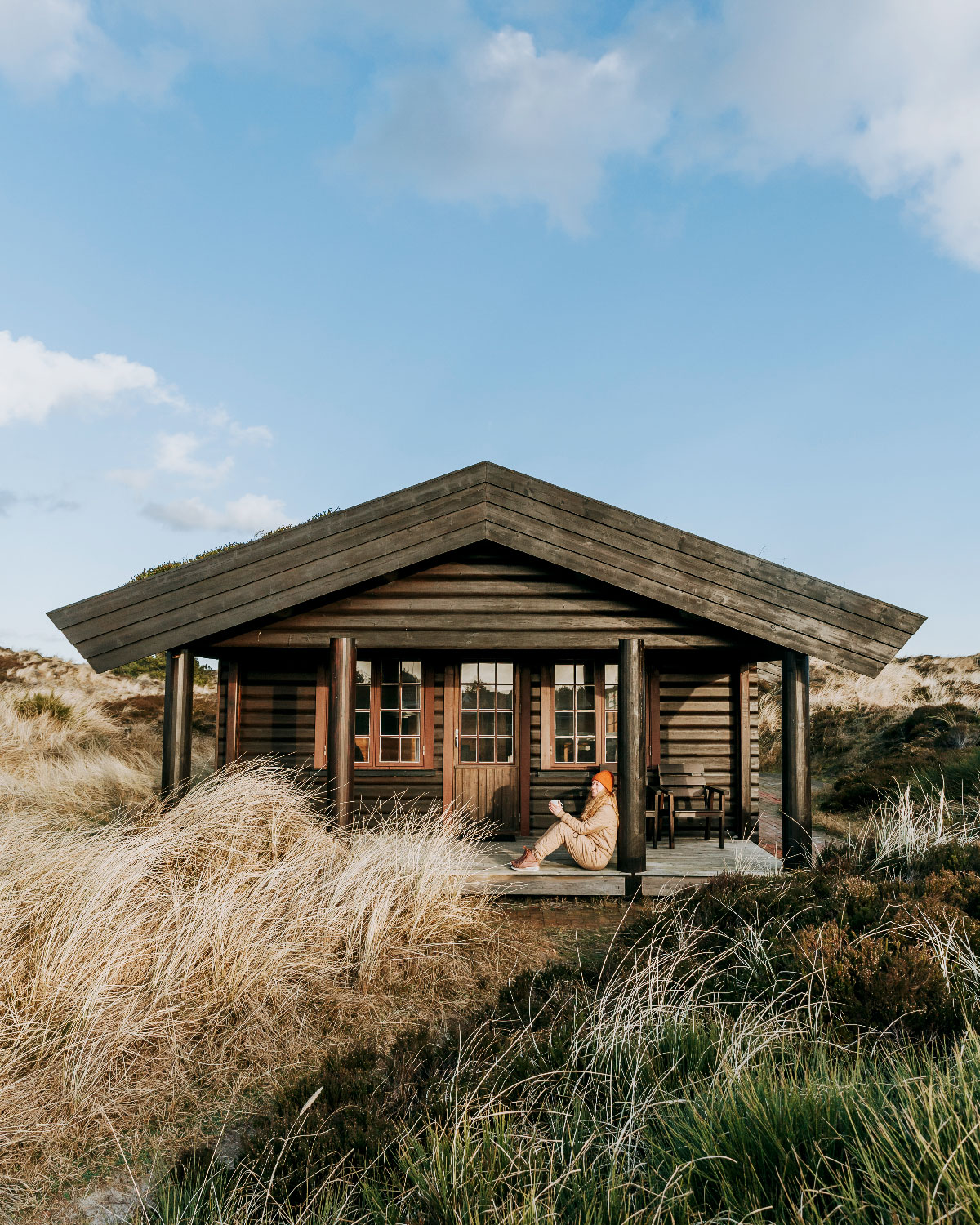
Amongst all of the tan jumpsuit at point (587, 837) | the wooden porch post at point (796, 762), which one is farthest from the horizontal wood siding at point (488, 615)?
the tan jumpsuit at point (587, 837)

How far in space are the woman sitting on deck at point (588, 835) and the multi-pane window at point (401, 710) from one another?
290 cm

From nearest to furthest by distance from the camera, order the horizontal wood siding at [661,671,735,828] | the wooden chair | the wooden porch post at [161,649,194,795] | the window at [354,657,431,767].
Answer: the wooden porch post at [161,649,194,795]
the wooden chair
the window at [354,657,431,767]
the horizontal wood siding at [661,671,735,828]

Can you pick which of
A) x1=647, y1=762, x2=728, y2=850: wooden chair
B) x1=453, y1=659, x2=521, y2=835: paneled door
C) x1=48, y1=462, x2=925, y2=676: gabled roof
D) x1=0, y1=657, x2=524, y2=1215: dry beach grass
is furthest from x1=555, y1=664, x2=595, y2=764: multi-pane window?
x1=0, y1=657, x2=524, y2=1215: dry beach grass

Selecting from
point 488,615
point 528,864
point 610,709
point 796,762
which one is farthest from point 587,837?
point 610,709

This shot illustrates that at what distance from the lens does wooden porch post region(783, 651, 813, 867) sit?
24.3 ft

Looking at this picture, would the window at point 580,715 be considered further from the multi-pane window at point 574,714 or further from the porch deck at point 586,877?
the porch deck at point 586,877

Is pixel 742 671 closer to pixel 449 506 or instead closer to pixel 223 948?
pixel 449 506

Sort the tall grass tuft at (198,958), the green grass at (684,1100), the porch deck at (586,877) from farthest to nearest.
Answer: the porch deck at (586,877) < the tall grass tuft at (198,958) < the green grass at (684,1100)

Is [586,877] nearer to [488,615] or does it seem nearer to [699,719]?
[488,615]

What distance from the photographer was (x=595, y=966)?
17.8ft

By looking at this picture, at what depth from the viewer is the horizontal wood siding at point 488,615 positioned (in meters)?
7.79

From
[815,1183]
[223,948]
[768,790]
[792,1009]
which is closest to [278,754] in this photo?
[223,948]

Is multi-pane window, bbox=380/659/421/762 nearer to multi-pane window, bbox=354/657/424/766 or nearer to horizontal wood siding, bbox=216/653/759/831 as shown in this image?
multi-pane window, bbox=354/657/424/766

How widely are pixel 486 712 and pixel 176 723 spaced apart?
A: 3.89 metres
